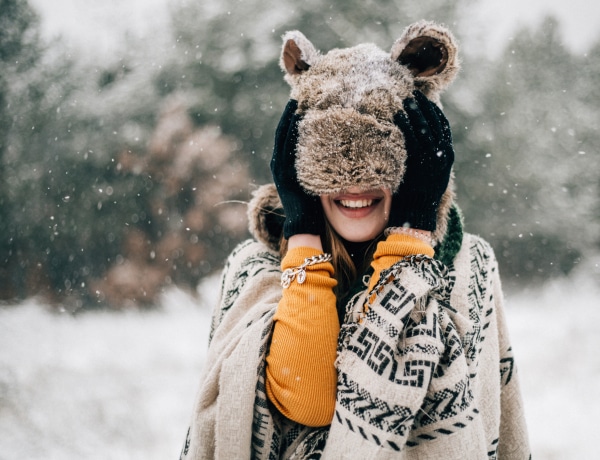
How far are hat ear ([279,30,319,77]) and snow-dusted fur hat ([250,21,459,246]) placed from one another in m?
0.04

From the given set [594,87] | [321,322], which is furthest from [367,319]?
[594,87]

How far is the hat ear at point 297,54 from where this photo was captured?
1.19 meters

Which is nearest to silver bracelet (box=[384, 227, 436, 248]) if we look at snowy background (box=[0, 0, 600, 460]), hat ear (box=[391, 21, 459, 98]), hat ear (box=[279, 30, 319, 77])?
hat ear (box=[391, 21, 459, 98])

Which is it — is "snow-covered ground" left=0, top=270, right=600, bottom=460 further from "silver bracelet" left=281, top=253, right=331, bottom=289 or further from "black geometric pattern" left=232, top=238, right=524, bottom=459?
"silver bracelet" left=281, top=253, right=331, bottom=289

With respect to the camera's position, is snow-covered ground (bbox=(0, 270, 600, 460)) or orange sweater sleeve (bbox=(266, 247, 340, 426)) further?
snow-covered ground (bbox=(0, 270, 600, 460))

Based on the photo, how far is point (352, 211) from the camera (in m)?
1.18

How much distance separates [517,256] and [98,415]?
4865 mm

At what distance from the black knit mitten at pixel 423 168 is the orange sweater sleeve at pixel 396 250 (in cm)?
4

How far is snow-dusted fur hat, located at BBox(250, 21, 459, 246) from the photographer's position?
104cm

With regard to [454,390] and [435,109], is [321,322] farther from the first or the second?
[435,109]

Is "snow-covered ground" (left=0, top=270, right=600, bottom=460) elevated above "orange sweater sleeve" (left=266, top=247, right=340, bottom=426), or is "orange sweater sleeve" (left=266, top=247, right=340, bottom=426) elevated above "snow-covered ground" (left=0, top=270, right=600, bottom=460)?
"snow-covered ground" (left=0, top=270, right=600, bottom=460)

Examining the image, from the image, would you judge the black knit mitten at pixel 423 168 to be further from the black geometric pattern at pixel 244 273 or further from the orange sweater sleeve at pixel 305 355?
the black geometric pattern at pixel 244 273

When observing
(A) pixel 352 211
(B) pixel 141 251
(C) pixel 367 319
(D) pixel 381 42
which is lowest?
(C) pixel 367 319

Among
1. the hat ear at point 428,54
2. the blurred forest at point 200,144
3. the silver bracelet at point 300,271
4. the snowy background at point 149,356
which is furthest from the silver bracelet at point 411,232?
the blurred forest at point 200,144
